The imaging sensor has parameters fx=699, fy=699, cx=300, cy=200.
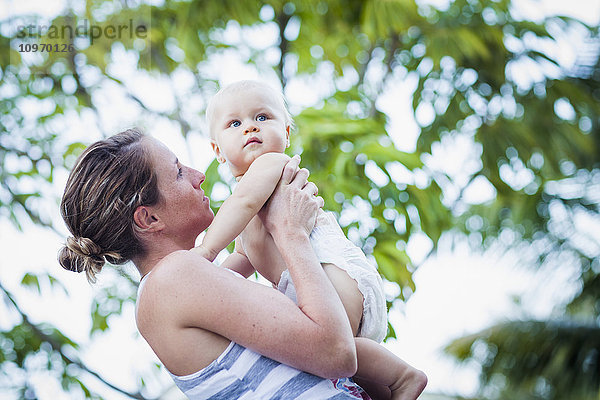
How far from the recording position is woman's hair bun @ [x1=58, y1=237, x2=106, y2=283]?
1392 mm

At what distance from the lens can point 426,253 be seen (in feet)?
10.9

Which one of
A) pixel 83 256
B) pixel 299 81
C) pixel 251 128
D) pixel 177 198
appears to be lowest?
pixel 299 81

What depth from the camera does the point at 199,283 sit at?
1267 mm

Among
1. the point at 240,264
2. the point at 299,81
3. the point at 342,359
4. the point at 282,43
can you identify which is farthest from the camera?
the point at 299,81

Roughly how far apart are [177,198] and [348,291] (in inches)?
15.5

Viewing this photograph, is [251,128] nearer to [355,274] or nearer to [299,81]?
[355,274]

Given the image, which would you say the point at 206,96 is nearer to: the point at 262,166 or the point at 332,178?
the point at 332,178

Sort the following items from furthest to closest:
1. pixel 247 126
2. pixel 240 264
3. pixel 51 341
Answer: pixel 51 341, pixel 240 264, pixel 247 126

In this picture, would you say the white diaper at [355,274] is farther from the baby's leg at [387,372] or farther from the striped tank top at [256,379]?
the striped tank top at [256,379]

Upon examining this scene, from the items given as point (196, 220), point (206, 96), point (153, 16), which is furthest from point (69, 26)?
point (196, 220)

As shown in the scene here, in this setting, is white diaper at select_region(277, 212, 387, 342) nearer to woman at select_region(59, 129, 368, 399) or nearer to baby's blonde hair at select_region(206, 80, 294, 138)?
woman at select_region(59, 129, 368, 399)

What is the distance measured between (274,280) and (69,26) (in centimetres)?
298

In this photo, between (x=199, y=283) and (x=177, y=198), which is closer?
(x=199, y=283)

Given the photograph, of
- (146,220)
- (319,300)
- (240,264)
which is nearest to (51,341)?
(240,264)
